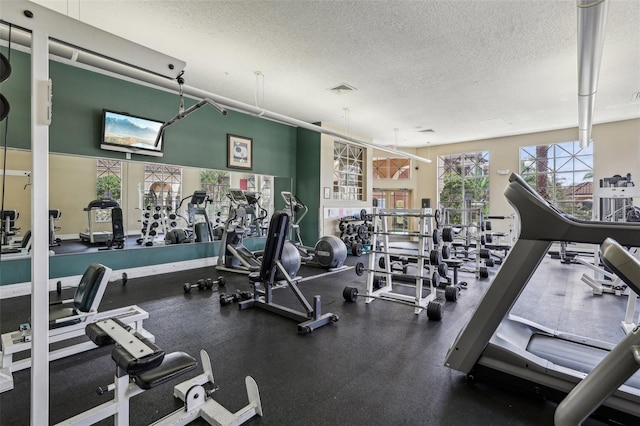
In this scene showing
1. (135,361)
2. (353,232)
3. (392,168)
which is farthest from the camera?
(392,168)

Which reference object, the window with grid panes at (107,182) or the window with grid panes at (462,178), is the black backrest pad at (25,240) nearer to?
the window with grid panes at (107,182)

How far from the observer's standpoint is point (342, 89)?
5590mm

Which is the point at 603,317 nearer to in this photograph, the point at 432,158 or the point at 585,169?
the point at 585,169

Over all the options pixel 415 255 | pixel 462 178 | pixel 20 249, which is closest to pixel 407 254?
pixel 415 255

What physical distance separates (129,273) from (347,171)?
19.5 feet

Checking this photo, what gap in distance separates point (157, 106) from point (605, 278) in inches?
322

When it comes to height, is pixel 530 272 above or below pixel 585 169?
below

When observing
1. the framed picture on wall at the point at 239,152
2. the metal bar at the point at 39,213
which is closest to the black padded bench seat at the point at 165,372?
the metal bar at the point at 39,213

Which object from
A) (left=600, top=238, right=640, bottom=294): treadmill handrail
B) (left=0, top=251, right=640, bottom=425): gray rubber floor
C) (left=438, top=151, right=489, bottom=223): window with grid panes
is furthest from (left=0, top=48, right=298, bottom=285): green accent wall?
(left=438, top=151, right=489, bottom=223): window with grid panes

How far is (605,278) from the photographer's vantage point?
513 cm

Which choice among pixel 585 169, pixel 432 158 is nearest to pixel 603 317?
pixel 585 169

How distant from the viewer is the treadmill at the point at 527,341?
1.78m

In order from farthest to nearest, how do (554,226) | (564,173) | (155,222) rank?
(564,173) < (155,222) < (554,226)

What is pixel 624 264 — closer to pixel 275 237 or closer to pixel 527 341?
pixel 527 341
